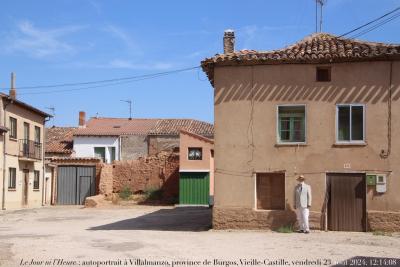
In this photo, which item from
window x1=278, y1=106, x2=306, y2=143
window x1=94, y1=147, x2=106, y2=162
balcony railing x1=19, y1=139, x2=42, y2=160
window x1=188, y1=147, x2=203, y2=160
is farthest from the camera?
window x1=94, y1=147, x2=106, y2=162

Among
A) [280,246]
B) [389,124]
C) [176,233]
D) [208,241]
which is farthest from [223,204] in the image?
[389,124]

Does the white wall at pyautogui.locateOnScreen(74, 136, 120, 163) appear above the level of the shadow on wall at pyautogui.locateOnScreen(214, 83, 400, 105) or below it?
below

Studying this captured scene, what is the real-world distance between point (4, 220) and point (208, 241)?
12.3m

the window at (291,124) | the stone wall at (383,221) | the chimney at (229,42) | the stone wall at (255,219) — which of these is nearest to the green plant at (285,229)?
the stone wall at (255,219)

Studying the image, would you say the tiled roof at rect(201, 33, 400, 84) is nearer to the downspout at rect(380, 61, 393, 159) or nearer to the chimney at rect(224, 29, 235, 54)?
the downspout at rect(380, 61, 393, 159)

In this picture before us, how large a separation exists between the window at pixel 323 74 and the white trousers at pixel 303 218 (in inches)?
161

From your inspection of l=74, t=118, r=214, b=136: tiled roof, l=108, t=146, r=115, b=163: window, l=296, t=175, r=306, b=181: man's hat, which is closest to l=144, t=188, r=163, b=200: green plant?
l=74, t=118, r=214, b=136: tiled roof

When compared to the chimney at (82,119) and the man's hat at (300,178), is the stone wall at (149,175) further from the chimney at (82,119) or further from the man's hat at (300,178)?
the man's hat at (300,178)

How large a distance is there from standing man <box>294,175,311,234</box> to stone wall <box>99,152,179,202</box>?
70.7ft

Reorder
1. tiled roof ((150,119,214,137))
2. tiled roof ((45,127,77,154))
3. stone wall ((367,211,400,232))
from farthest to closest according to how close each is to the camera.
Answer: tiled roof ((150,119,214,137)) < tiled roof ((45,127,77,154)) < stone wall ((367,211,400,232))

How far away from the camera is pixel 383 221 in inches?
687

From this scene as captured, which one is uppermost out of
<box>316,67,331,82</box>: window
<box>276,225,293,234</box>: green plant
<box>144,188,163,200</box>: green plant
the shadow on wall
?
<box>316,67,331,82</box>: window

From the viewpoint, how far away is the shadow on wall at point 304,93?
17.8 meters

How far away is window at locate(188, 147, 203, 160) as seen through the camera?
3747 cm
